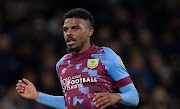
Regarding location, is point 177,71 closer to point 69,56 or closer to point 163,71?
point 163,71

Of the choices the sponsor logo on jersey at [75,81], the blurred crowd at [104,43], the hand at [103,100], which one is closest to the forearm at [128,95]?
the hand at [103,100]

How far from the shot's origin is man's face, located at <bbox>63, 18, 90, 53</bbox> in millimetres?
4040

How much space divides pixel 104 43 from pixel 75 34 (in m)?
4.10

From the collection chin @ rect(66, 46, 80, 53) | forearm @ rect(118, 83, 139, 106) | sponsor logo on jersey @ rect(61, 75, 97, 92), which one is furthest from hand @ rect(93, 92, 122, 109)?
chin @ rect(66, 46, 80, 53)

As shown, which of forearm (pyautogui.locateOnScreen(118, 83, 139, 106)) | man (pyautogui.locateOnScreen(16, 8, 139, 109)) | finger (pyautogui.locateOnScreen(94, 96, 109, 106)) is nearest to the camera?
finger (pyautogui.locateOnScreen(94, 96, 109, 106))

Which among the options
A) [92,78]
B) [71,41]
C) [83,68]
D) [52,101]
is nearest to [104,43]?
[52,101]

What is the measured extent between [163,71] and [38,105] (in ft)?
10.0

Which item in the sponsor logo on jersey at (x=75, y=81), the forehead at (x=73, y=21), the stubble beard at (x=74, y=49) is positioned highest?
the forehead at (x=73, y=21)

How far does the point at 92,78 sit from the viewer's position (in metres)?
3.85

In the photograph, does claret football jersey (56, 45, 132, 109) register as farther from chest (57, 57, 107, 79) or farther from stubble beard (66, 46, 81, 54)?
stubble beard (66, 46, 81, 54)

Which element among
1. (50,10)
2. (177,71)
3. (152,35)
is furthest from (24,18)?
(177,71)

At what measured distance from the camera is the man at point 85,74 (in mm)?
3797

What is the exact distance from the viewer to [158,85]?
24.9 ft

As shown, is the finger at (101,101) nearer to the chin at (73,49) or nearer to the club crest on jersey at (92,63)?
the club crest on jersey at (92,63)
